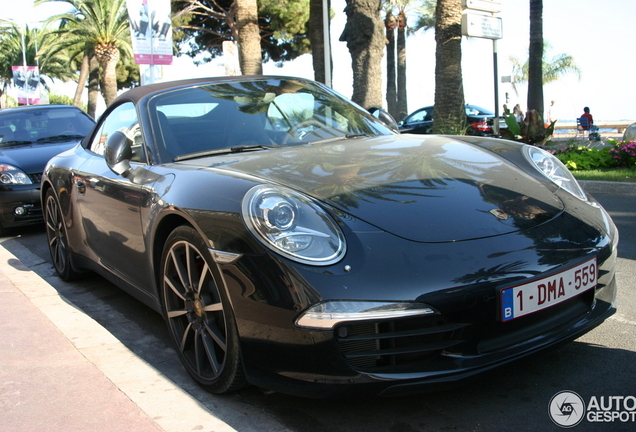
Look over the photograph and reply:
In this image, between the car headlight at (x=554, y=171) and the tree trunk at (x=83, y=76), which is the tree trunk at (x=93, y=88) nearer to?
the tree trunk at (x=83, y=76)

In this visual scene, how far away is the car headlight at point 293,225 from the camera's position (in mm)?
2193

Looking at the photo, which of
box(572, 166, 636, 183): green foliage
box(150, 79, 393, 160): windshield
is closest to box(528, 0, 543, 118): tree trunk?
box(572, 166, 636, 183): green foliage

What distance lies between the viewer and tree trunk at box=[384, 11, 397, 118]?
33281 millimetres

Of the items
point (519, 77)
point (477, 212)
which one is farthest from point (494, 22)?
point (519, 77)

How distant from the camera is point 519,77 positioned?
5159 centimetres

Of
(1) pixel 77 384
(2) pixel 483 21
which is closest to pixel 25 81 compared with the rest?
(2) pixel 483 21

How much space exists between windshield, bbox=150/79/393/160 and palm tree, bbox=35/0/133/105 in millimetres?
28613

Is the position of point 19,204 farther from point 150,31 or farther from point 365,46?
point 365,46

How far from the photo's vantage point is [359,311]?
205 centimetres

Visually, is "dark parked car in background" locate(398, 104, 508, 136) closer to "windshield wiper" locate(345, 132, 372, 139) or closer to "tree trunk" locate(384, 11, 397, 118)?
"tree trunk" locate(384, 11, 397, 118)

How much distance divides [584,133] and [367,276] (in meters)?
23.2

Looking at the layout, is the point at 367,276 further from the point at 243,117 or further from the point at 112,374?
the point at 243,117

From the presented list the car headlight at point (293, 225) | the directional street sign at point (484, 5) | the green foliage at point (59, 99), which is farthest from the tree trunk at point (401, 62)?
the green foliage at point (59, 99)

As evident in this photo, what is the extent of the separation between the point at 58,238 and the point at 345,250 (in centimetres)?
326
